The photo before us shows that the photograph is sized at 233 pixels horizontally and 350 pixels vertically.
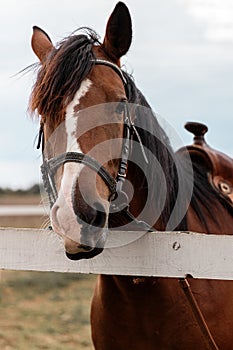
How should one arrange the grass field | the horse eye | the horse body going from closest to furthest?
1. the horse body
2. the horse eye
3. the grass field

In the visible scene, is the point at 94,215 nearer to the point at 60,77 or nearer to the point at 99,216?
the point at 99,216

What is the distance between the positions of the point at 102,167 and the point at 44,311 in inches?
239

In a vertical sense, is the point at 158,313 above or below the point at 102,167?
below

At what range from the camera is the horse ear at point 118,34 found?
10.5 ft

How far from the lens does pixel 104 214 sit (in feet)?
9.07

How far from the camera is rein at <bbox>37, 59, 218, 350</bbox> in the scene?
281 centimetres

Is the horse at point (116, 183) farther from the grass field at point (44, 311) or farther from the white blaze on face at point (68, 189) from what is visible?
the grass field at point (44, 311)

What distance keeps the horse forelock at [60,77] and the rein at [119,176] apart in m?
0.09

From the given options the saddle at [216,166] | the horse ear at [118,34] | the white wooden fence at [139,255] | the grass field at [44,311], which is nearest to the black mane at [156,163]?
the horse ear at [118,34]

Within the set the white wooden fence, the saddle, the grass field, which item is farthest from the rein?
the grass field

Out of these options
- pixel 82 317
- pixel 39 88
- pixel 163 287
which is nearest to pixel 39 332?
pixel 82 317

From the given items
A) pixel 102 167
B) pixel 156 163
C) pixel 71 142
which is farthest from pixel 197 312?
pixel 71 142

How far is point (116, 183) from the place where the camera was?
2.98m

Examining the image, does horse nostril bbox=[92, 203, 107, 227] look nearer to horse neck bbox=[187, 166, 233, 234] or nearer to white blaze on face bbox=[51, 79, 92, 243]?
white blaze on face bbox=[51, 79, 92, 243]
